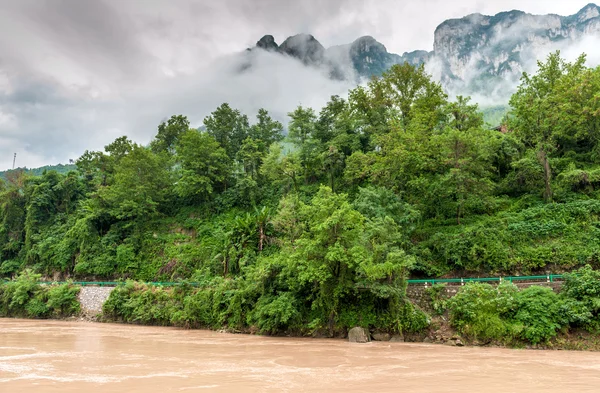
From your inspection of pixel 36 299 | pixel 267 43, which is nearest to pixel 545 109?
pixel 36 299

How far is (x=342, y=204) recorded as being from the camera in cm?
1898

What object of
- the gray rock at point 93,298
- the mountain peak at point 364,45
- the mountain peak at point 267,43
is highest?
the mountain peak at point 364,45

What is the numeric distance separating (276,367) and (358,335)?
734 centimetres

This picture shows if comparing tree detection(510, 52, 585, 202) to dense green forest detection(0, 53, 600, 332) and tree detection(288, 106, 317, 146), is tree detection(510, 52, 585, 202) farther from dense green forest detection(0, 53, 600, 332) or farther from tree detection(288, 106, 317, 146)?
tree detection(288, 106, 317, 146)

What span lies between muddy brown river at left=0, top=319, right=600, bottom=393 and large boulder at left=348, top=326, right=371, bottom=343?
624mm

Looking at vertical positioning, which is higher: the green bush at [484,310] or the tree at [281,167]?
the tree at [281,167]

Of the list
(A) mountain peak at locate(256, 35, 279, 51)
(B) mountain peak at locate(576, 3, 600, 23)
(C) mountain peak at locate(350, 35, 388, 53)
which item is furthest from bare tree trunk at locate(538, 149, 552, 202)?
(C) mountain peak at locate(350, 35, 388, 53)

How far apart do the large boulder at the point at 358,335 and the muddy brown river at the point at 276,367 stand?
624 mm

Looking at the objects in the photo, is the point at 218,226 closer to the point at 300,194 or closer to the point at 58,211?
the point at 300,194

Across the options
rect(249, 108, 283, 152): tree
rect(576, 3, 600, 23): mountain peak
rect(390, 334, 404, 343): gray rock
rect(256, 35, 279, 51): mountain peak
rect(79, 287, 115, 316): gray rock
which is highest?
rect(256, 35, 279, 51): mountain peak

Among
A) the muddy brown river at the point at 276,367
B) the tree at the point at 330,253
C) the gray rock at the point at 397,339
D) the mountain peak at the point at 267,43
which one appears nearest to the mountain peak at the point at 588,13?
the mountain peak at the point at 267,43

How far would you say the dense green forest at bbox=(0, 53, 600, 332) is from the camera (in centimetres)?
1944

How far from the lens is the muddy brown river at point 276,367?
30.5 feet

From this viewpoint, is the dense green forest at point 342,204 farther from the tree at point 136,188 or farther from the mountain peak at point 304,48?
the mountain peak at point 304,48
